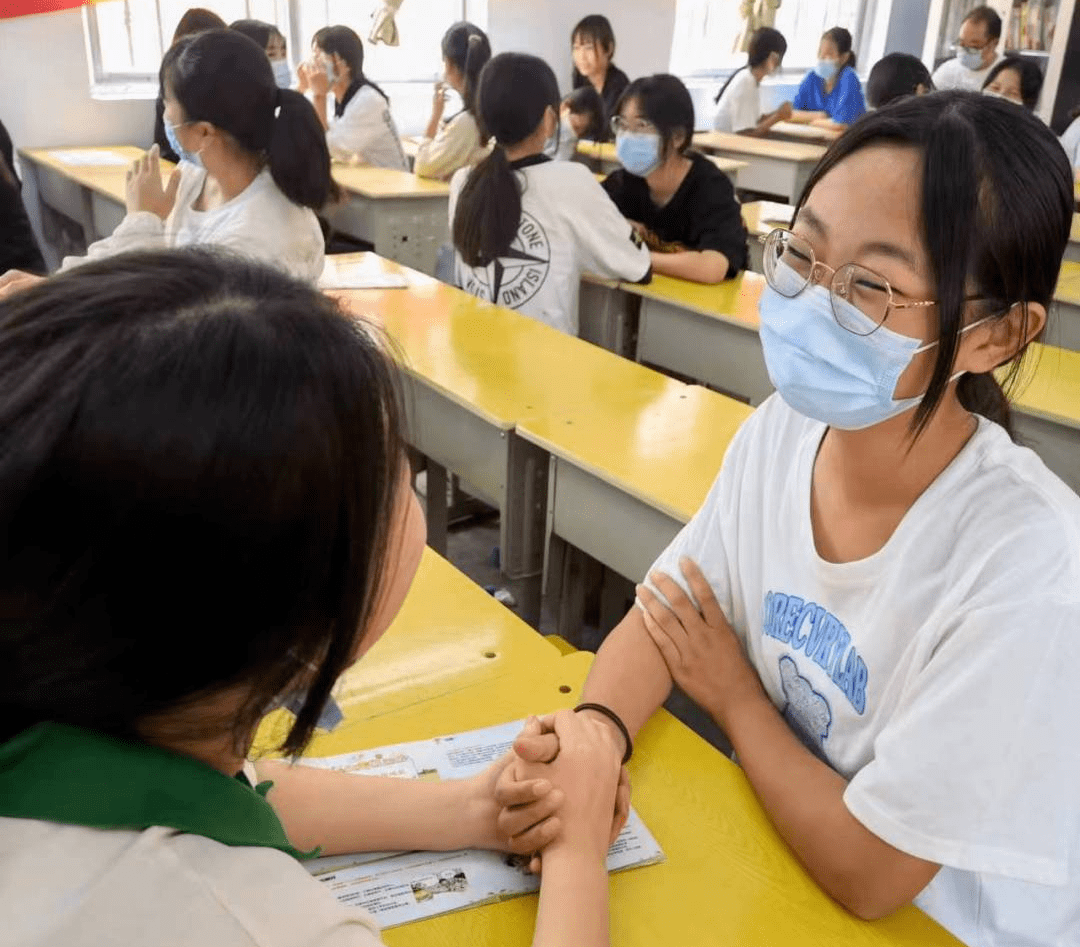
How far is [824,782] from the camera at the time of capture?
0.91m

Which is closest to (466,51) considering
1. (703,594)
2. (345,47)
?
(345,47)

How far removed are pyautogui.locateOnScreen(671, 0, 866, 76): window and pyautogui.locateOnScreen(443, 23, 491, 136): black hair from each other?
2.89 meters

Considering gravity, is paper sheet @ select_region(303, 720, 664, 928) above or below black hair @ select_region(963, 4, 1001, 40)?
below

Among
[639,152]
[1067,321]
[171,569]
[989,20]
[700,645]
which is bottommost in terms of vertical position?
[1067,321]

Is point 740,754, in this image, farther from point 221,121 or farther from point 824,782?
point 221,121

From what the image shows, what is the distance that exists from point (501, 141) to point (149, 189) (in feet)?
3.02

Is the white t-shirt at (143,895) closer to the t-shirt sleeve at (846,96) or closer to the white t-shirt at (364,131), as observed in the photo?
the white t-shirt at (364,131)

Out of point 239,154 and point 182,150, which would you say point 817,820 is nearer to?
point 239,154

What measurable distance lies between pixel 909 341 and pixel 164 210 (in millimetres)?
2151

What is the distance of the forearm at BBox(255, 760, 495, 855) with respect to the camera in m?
0.84

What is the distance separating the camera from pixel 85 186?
177 inches

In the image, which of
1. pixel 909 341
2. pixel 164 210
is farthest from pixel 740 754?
pixel 164 210

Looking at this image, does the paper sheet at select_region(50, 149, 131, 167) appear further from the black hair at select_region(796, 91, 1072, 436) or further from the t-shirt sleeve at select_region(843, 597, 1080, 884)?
the t-shirt sleeve at select_region(843, 597, 1080, 884)

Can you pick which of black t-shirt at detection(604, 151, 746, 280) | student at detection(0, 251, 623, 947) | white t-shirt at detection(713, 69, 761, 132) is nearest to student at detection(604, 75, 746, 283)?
black t-shirt at detection(604, 151, 746, 280)
